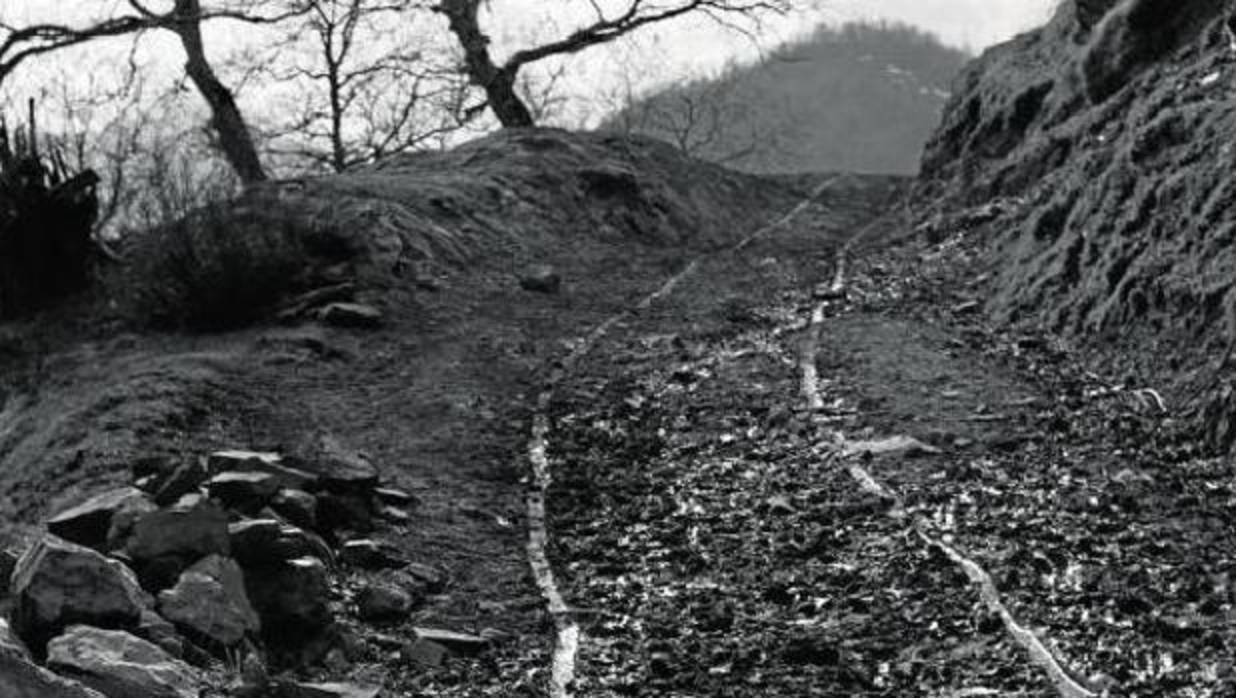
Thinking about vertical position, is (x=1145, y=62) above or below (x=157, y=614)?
above

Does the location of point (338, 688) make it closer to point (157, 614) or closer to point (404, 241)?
point (157, 614)

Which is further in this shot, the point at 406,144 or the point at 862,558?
the point at 406,144

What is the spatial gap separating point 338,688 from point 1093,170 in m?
10.4

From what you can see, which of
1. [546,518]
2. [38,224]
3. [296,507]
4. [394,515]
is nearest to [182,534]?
[296,507]

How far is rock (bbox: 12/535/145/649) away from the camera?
5.15 metres

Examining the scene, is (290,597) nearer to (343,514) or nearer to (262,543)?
(262,543)

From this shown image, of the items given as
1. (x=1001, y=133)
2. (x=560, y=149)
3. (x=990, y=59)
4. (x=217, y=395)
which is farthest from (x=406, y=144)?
(x=217, y=395)

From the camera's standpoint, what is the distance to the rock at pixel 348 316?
12828 millimetres

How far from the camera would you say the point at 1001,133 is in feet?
64.6

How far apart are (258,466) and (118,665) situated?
8.84ft

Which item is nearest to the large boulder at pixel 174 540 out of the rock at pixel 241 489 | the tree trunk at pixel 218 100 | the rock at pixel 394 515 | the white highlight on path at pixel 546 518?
the rock at pixel 241 489

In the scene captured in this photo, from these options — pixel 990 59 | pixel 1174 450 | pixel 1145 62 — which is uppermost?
pixel 990 59

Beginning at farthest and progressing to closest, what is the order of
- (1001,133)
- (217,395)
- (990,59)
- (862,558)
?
(990,59)
(1001,133)
(217,395)
(862,558)

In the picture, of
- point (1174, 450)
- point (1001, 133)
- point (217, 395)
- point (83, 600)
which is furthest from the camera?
point (1001, 133)
